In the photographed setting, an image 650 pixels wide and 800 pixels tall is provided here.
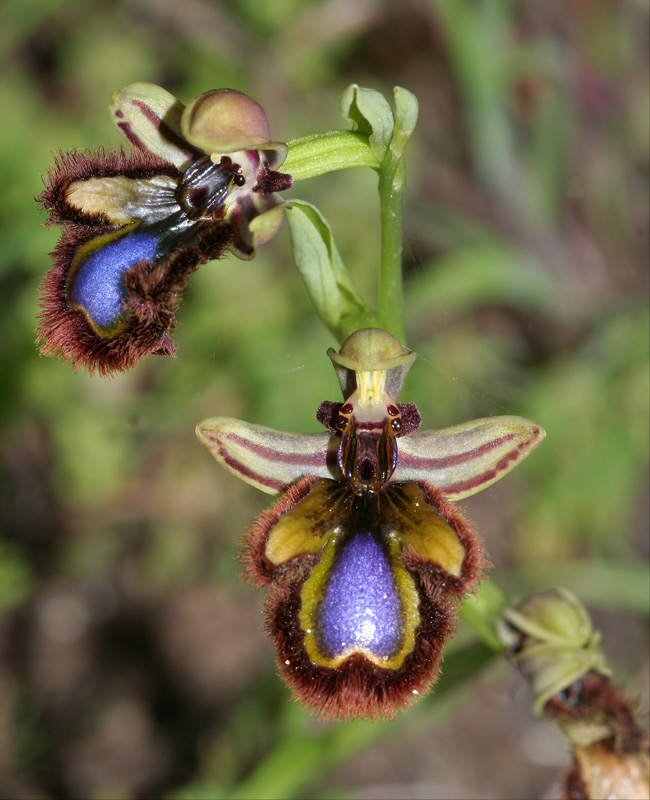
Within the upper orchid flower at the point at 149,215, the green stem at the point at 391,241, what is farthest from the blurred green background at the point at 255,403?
the upper orchid flower at the point at 149,215

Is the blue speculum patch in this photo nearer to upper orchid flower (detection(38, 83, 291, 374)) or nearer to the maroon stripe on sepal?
upper orchid flower (detection(38, 83, 291, 374))

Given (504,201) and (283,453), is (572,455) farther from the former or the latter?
(283,453)

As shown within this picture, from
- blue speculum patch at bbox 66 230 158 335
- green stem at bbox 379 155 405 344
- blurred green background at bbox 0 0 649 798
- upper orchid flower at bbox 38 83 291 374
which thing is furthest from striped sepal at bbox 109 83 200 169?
blurred green background at bbox 0 0 649 798

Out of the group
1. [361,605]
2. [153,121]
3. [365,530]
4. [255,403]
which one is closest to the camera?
[361,605]

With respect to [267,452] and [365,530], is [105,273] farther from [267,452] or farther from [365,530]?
[365,530]

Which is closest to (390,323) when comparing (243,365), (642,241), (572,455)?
(243,365)

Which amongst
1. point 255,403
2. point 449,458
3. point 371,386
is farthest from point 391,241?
point 255,403
